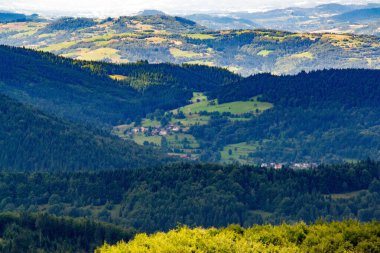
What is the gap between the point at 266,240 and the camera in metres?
104

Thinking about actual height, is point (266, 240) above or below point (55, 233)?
above

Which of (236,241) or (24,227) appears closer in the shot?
(236,241)

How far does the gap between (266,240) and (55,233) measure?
72.2 metres

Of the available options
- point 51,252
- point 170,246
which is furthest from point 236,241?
point 51,252

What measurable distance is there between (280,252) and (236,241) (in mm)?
7765

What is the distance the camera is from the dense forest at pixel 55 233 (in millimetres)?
155875

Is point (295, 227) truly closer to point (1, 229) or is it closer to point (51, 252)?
point (51, 252)

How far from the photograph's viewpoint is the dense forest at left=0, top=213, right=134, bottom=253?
156m

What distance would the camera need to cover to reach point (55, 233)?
538ft

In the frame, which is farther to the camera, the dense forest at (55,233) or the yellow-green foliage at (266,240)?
the dense forest at (55,233)

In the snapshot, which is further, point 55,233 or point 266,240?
point 55,233

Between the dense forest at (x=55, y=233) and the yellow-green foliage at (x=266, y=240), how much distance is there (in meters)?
55.8

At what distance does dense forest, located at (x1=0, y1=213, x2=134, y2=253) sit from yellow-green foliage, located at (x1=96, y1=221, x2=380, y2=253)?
183 feet

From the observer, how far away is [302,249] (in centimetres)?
9962
